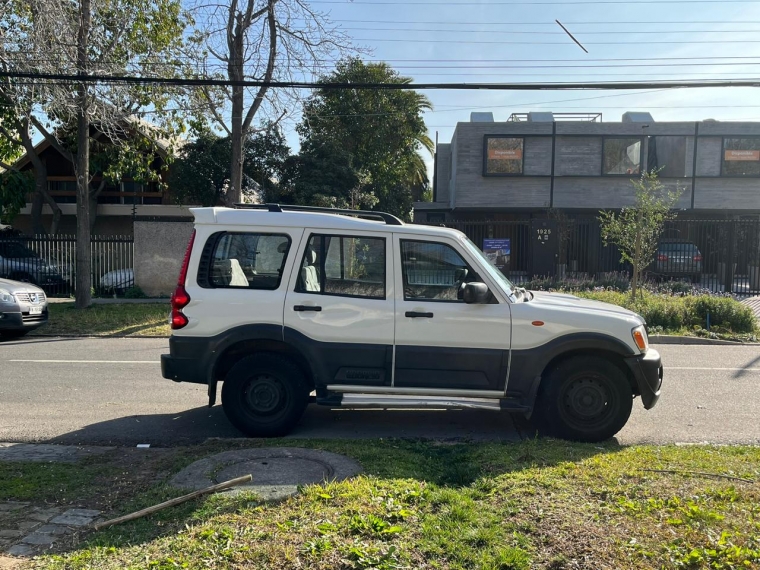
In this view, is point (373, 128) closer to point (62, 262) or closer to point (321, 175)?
point (321, 175)

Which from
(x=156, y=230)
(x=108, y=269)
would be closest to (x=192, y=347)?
(x=156, y=230)

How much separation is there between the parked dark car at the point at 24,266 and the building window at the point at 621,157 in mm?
22415

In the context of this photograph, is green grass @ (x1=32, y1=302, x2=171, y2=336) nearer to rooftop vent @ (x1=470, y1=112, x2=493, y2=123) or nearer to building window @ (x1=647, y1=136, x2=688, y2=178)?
rooftop vent @ (x1=470, y1=112, x2=493, y2=123)

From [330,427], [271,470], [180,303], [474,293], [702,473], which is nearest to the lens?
[702,473]

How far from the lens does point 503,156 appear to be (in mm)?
29109

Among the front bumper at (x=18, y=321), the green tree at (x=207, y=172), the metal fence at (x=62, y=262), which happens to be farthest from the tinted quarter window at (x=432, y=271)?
the green tree at (x=207, y=172)

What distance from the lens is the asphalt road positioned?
6.17 m

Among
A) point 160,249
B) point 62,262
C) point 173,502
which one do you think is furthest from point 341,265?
point 62,262

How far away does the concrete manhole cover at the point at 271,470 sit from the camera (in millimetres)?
4363

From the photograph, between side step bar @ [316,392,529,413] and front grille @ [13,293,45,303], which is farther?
front grille @ [13,293,45,303]

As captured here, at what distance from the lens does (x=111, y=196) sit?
2978cm

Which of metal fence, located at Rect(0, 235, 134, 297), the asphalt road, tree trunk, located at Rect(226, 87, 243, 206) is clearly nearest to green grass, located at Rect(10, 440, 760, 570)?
the asphalt road

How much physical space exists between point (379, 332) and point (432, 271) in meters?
0.74

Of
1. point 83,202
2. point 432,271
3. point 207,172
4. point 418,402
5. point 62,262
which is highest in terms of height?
point 207,172
